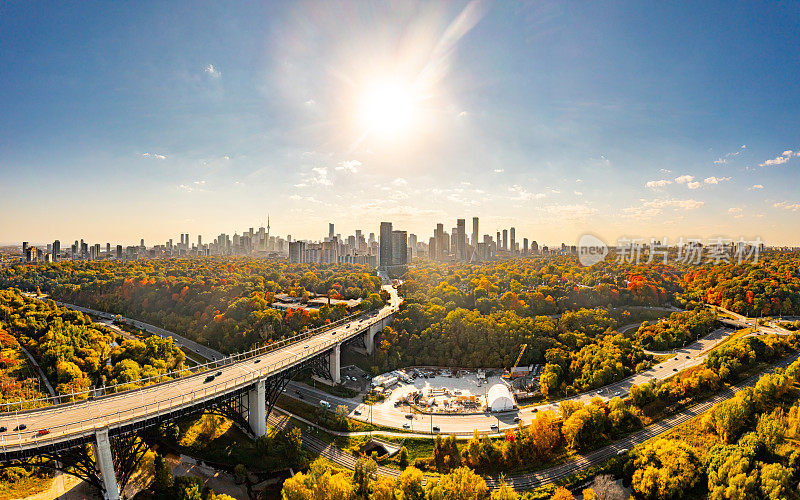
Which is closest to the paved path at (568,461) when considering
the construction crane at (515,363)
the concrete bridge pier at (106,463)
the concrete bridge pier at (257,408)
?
the concrete bridge pier at (257,408)

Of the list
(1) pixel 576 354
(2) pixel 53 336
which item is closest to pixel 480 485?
(1) pixel 576 354

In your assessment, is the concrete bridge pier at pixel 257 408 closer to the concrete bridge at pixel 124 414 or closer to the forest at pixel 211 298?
the concrete bridge at pixel 124 414

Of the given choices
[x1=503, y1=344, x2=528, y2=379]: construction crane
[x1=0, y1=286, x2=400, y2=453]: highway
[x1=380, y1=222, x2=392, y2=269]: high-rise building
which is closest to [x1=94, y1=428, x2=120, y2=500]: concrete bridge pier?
[x1=0, y1=286, x2=400, y2=453]: highway

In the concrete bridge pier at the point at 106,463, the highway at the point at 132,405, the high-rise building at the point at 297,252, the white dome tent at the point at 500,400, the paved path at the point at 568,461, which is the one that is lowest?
the paved path at the point at 568,461

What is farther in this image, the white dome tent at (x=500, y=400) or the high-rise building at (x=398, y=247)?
the high-rise building at (x=398, y=247)

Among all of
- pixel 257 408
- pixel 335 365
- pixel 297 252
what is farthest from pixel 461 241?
pixel 257 408

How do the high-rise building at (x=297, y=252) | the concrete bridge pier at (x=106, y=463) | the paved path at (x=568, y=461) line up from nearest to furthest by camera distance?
the concrete bridge pier at (x=106, y=463), the paved path at (x=568, y=461), the high-rise building at (x=297, y=252)
